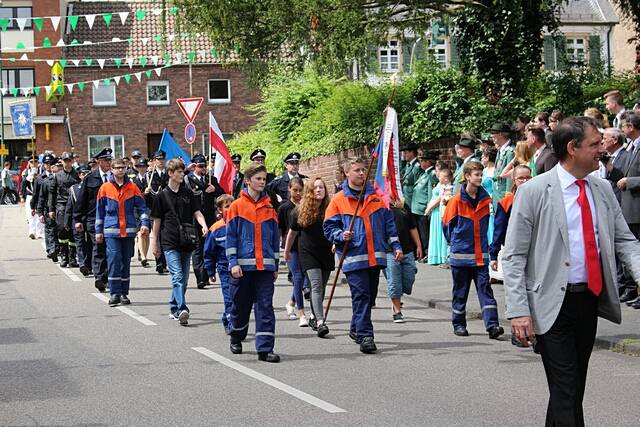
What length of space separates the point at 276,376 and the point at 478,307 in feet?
18.0

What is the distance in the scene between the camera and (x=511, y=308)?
623 cm

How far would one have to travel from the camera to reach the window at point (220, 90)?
6022cm

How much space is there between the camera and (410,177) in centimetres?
2167

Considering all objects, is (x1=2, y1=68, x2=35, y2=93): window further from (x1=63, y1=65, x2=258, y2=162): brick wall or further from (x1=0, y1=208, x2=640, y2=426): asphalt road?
(x1=0, y1=208, x2=640, y2=426): asphalt road

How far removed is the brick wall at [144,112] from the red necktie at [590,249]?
53.3m

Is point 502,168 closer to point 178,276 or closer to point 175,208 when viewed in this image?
point 175,208

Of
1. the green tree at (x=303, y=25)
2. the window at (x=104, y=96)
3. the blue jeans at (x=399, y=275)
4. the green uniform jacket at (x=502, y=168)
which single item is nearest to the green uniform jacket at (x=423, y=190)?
the green tree at (x=303, y=25)

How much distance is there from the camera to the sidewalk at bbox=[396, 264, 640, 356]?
11.6m

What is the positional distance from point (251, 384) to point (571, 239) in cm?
407

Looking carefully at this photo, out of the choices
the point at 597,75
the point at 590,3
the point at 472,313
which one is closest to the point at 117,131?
the point at 590,3

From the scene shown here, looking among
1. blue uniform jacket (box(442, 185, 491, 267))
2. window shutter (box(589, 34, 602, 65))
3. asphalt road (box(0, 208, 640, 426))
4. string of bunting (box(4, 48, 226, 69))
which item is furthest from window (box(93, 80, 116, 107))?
blue uniform jacket (box(442, 185, 491, 267))

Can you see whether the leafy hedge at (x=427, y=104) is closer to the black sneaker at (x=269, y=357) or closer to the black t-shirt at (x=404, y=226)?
the black t-shirt at (x=404, y=226)

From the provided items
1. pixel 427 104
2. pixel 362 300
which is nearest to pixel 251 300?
pixel 362 300

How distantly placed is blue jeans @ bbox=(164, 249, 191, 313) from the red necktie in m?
8.18
